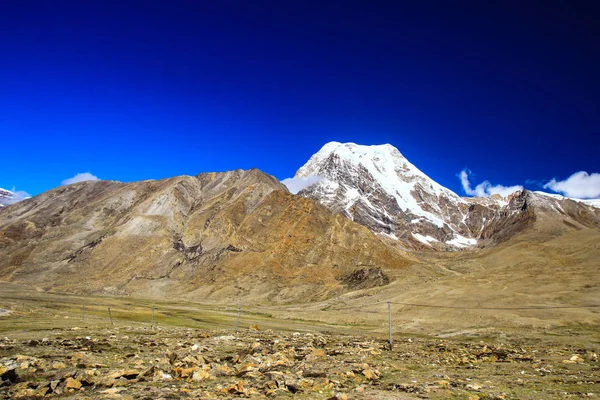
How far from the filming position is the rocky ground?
16.7 m

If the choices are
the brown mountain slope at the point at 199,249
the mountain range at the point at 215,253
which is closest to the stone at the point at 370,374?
the mountain range at the point at 215,253

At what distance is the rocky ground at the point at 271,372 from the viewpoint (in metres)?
16.7

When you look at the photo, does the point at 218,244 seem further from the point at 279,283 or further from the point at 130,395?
the point at 130,395

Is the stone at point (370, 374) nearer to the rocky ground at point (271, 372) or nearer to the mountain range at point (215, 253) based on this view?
the rocky ground at point (271, 372)

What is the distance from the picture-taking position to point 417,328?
64188 millimetres

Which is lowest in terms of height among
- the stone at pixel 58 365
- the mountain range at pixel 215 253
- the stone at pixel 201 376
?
the stone at pixel 201 376

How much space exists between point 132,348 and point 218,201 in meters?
170

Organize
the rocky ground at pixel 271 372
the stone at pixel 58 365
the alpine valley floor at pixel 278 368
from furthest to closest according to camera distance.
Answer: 1. the stone at pixel 58 365
2. the alpine valley floor at pixel 278 368
3. the rocky ground at pixel 271 372

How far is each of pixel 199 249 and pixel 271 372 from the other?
150202 millimetres

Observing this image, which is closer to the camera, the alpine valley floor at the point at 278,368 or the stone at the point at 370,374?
the alpine valley floor at the point at 278,368

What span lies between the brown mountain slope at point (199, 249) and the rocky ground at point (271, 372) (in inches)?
3735

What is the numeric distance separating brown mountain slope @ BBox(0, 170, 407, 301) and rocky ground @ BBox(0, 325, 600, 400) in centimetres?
9486

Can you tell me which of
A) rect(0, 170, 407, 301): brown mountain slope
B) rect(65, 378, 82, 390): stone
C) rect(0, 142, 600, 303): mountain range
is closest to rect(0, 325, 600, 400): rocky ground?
rect(65, 378, 82, 390): stone

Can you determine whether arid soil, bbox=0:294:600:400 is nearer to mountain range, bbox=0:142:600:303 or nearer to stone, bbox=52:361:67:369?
stone, bbox=52:361:67:369
